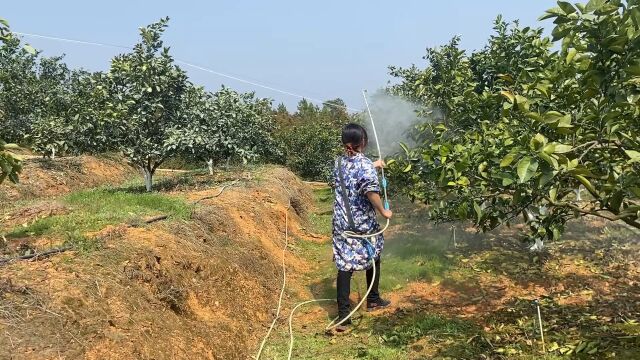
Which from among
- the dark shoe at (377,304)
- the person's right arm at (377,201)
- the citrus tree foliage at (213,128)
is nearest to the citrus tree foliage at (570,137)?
the person's right arm at (377,201)

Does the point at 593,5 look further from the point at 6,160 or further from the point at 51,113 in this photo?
the point at 51,113

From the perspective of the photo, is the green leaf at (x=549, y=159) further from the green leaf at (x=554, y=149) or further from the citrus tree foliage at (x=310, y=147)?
the citrus tree foliage at (x=310, y=147)

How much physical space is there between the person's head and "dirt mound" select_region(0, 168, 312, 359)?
210 centimetres

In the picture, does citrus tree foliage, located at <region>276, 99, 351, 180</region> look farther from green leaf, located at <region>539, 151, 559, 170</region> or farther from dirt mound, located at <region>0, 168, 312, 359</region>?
green leaf, located at <region>539, 151, 559, 170</region>

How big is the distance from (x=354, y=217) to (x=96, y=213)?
342 cm

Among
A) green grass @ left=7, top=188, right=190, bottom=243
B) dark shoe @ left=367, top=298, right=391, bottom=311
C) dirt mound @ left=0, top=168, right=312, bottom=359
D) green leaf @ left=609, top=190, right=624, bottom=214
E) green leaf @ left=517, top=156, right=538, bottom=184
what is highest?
green leaf @ left=517, top=156, right=538, bottom=184

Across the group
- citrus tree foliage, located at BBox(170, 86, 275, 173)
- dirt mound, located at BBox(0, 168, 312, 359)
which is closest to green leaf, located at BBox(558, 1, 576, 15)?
dirt mound, located at BBox(0, 168, 312, 359)

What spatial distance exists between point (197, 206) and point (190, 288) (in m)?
2.72

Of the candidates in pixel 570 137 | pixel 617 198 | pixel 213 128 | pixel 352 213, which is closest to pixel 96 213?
pixel 352 213

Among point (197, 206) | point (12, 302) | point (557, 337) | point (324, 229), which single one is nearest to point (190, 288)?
point (12, 302)

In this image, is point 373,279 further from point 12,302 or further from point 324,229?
point 324,229

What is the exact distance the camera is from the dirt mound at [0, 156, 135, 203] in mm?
11758

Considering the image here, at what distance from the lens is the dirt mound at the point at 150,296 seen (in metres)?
3.55

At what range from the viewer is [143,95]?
10.1m
